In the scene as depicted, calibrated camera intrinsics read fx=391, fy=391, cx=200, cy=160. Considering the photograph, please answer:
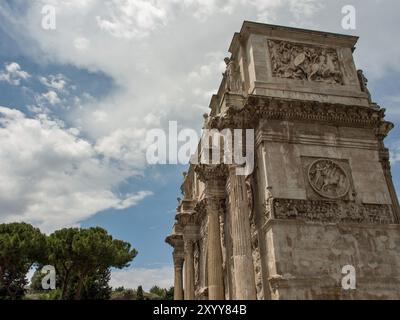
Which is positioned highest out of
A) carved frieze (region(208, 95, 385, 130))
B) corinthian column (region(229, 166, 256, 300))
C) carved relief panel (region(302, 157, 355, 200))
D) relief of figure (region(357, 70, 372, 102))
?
relief of figure (region(357, 70, 372, 102))

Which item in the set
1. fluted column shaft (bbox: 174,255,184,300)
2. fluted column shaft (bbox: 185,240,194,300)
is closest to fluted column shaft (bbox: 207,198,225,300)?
fluted column shaft (bbox: 185,240,194,300)

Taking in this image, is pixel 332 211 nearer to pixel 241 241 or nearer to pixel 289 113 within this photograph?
pixel 241 241

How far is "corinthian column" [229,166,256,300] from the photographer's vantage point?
1248cm

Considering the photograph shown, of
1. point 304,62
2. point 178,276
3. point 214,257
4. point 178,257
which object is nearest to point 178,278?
point 178,276

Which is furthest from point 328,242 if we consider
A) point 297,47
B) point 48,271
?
point 48,271

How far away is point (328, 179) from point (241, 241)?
3.83m

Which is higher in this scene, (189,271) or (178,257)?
(178,257)

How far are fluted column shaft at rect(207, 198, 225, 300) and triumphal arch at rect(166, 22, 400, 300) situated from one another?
0.04 metres

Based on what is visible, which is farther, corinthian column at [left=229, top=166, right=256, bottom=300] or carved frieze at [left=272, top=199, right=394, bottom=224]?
carved frieze at [left=272, top=199, right=394, bottom=224]

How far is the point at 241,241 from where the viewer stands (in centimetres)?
1310

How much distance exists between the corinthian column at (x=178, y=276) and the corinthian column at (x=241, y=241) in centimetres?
1388

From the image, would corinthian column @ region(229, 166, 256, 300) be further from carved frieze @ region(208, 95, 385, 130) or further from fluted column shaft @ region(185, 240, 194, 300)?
fluted column shaft @ region(185, 240, 194, 300)
